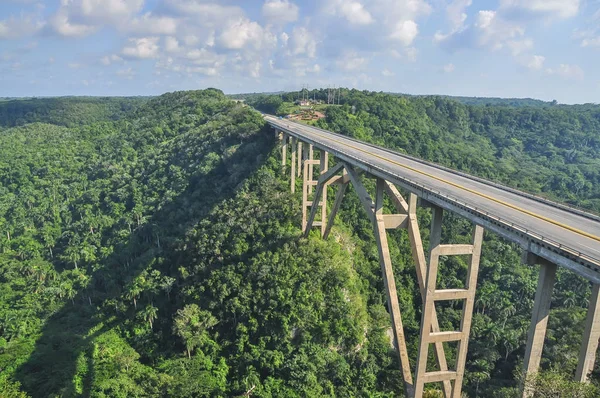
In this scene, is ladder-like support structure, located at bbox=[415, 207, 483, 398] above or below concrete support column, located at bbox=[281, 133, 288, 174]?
below

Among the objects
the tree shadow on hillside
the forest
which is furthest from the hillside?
the tree shadow on hillside

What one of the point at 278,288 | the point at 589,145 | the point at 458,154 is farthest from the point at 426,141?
the point at 589,145

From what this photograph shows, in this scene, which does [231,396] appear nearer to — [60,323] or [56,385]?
[56,385]

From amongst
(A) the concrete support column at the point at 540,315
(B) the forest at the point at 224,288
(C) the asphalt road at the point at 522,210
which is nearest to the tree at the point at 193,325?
(B) the forest at the point at 224,288

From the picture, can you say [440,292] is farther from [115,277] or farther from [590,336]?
[115,277]

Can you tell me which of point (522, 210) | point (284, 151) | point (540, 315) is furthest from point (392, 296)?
point (284, 151)

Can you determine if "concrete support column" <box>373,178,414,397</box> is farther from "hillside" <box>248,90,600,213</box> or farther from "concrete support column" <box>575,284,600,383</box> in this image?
"hillside" <box>248,90,600,213</box>
